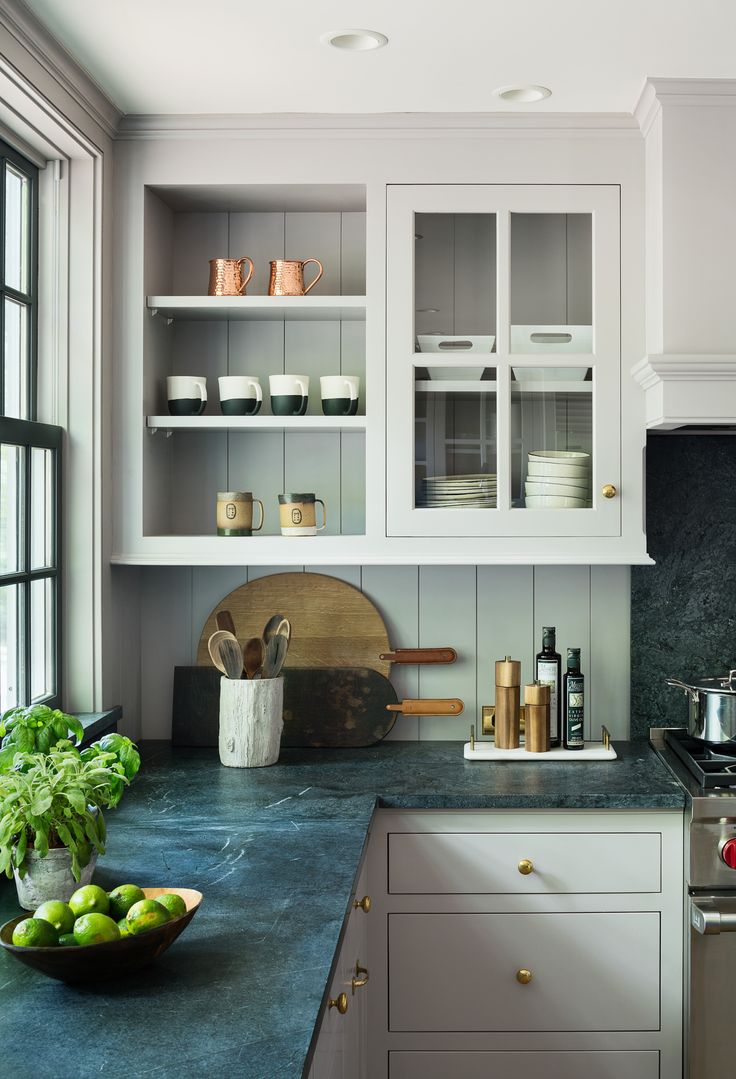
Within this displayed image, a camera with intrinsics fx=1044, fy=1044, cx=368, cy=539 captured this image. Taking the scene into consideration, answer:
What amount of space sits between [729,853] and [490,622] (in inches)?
36.1

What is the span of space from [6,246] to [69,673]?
1.02 meters

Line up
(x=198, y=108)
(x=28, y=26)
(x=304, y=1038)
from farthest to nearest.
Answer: (x=198, y=108), (x=28, y=26), (x=304, y=1038)

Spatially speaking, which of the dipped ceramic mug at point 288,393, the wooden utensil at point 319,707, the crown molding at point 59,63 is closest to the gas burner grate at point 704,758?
the wooden utensil at point 319,707

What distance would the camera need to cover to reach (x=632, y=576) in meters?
2.93

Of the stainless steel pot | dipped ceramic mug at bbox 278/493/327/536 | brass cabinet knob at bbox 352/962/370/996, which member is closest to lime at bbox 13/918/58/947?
brass cabinet knob at bbox 352/962/370/996

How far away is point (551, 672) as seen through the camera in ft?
9.00

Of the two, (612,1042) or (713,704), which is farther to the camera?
(713,704)

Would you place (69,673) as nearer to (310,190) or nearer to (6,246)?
(6,246)

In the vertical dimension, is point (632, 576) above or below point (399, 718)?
above

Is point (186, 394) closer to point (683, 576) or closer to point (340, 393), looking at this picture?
point (340, 393)

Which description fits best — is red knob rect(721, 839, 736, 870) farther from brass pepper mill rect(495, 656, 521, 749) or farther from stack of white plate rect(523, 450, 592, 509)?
stack of white plate rect(523, 450, 592, 509)

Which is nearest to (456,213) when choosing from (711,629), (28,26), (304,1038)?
(28,26)

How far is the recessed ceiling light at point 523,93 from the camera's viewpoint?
2.42 m

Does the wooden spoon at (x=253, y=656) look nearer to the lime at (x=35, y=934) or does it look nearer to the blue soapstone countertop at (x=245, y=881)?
the blue soapstone countertop at (x=245, y=881)
